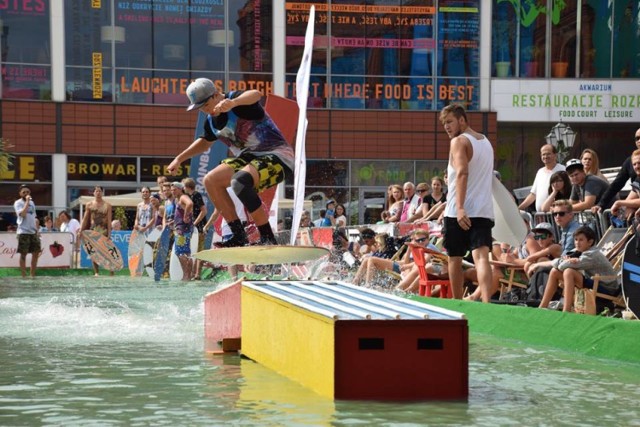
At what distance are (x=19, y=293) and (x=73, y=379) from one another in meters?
10.0

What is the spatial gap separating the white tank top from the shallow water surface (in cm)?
128

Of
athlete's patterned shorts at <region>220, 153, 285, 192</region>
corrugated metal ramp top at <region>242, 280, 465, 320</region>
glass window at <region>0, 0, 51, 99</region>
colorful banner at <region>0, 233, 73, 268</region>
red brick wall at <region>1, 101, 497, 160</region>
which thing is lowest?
colorful banner at <region>0, 233, 73, 268</region>

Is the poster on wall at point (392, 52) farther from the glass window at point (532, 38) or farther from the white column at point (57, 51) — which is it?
the white column at point (57, 51)

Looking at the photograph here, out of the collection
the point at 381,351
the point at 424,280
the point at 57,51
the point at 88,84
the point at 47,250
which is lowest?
the point at 47,250

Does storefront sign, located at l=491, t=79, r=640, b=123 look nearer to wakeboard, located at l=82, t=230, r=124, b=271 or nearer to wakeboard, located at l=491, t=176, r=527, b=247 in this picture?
wakeboard, located at l=82, t=230, r=124, b=271

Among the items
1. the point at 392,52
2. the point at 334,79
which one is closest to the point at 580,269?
the point at 334,79

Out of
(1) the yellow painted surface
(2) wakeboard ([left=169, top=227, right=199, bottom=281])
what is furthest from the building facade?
(1) the yellow painted surface

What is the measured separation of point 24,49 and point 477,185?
26.1 metres

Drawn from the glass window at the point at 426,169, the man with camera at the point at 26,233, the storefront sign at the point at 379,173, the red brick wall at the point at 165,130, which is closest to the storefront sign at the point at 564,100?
the red brick wall at the point at 165,130

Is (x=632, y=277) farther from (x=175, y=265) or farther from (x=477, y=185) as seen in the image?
(x=175, y=265)

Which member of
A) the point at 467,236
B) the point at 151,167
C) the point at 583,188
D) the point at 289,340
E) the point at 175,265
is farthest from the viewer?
the point at 151,167

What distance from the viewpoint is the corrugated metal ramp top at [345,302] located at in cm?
554

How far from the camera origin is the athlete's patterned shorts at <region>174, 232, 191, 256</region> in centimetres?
2005

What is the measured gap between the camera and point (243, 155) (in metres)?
9.34
